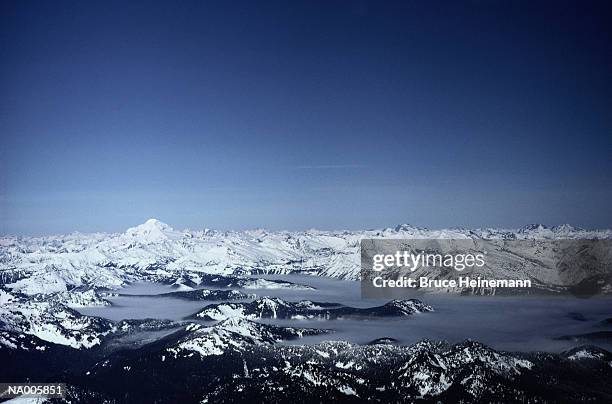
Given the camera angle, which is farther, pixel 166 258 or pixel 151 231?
pixel 166 258

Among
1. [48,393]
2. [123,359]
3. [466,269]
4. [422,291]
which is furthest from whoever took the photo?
[123,359]

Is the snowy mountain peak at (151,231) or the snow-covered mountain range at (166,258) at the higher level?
the snowy mountain peak at (151,231)

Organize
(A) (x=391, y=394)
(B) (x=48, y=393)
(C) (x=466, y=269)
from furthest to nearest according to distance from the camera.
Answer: (A) (x=391, y=394)
(C) (x=466, y=269)
(B) (x=48, y=393)

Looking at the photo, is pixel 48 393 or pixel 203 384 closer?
pixel 48 393

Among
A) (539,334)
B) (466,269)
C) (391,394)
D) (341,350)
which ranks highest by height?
(466,269)

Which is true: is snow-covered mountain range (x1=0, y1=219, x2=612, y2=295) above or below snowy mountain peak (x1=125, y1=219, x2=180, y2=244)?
below

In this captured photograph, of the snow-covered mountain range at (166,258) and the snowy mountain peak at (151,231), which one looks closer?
the snowy mountain peak at (151,231)

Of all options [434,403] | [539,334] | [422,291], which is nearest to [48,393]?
[422,291]

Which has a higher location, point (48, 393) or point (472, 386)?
point (48, 393)

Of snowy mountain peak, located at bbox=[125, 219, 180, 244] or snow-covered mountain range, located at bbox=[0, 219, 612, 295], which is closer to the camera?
snowy mountain peak, located at bbox=[125, 219, 180, 244]

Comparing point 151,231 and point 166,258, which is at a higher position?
point 151,231

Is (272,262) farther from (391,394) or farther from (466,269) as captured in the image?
(466,269)
